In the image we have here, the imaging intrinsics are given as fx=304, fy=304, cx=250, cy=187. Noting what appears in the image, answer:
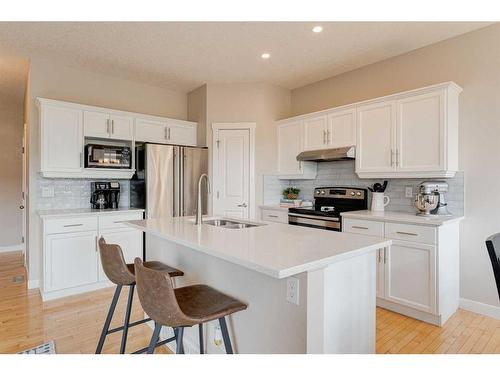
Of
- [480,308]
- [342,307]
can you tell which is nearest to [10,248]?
[342,307]

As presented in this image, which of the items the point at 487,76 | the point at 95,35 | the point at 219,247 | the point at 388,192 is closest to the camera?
the point at 219,247

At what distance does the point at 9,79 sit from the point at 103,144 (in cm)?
177

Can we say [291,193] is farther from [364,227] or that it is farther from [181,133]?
[181,133]

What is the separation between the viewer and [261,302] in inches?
63.6

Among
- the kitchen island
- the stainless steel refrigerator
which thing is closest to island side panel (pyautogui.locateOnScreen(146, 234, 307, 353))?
the kitchen island

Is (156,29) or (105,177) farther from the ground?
(156,29)

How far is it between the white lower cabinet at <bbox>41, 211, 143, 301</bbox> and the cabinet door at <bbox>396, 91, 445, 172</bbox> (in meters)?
3.15

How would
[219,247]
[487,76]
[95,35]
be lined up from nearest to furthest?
[219,247], [487,76], [95,35]

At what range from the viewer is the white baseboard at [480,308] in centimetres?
279

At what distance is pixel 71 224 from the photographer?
3.33m

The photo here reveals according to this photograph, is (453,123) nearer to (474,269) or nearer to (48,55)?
(474,269)

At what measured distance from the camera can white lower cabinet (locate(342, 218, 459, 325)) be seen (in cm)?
264

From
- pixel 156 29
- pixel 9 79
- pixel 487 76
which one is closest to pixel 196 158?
pixel 156 29

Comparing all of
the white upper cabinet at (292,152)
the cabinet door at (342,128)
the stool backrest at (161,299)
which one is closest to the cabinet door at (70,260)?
the stool backrest at (161,299)
